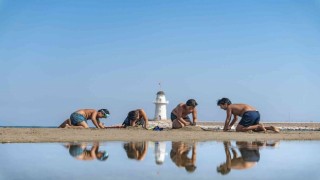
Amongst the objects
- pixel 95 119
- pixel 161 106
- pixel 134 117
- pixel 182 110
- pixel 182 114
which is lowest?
pixel 95 119

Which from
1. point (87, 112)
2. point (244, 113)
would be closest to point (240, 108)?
point (244, 113)

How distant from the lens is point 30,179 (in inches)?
151

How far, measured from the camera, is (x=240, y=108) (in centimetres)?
1409

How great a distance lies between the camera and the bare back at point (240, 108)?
14.0m

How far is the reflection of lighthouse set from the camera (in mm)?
62175

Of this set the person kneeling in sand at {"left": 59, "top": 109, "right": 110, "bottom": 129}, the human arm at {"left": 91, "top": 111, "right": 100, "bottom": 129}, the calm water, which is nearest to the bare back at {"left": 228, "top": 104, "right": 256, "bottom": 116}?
the person kneeling in sand at {"left": 59, "top": 109, "right": 110, "bottom": 129}

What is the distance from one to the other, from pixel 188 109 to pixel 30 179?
11291 millimetres

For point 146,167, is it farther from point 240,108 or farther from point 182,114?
point 182,114

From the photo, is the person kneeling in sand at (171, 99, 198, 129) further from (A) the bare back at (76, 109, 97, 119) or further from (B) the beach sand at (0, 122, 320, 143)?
(A) the bare back at (76, 109, 97, 119)

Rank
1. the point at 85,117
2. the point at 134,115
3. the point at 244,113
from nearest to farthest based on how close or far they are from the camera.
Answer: the point at 244,113
the point at 85,117
the point at 134,115

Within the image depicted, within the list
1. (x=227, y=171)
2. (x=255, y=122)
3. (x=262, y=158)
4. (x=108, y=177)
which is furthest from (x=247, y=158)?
(x=255, y=122)

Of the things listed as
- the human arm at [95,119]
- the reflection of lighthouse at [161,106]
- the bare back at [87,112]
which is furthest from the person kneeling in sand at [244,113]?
the reflection of lighthouse at [161,106]

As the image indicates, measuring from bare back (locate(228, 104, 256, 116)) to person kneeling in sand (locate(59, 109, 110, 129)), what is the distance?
4.31 m

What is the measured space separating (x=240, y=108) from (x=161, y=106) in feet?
160
